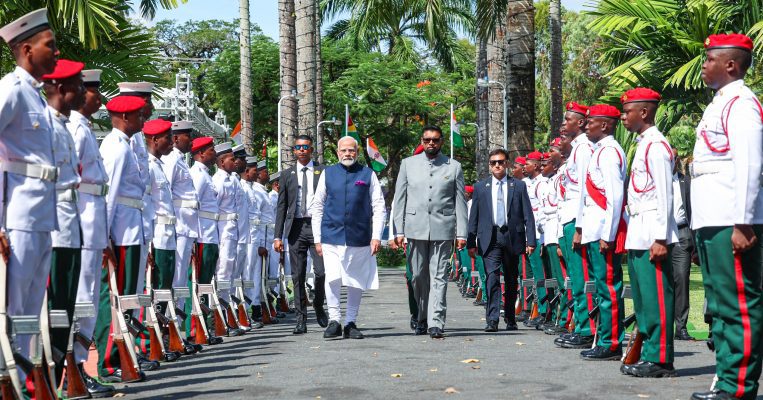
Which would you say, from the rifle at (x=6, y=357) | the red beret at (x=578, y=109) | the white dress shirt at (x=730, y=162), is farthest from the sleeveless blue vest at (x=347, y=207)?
the rifle at (x=6, y=357)

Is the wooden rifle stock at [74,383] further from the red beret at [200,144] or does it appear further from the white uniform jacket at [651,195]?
the red beret at [200,144]

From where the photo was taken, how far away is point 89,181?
903 centimetres

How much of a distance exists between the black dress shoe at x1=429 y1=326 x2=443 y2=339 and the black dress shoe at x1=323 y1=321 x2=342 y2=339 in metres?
1.03

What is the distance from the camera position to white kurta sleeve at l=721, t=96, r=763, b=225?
7.57 m

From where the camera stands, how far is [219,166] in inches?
610

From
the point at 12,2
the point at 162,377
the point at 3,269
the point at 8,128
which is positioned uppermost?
the point at 12,2

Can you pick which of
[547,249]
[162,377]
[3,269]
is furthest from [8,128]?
[547,249]

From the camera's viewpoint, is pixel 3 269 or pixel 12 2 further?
pixel 12 2

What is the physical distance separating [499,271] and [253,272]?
3.83m

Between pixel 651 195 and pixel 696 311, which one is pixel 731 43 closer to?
pixel 651 195

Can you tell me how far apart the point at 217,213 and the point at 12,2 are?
323 centimetres

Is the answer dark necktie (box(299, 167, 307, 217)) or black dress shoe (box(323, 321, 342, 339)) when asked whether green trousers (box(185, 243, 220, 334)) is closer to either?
black dress shoe (box(323, 321, 342, 339))

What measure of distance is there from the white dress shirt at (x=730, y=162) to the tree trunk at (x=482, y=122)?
800 inches

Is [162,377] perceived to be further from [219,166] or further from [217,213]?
[219,166]
